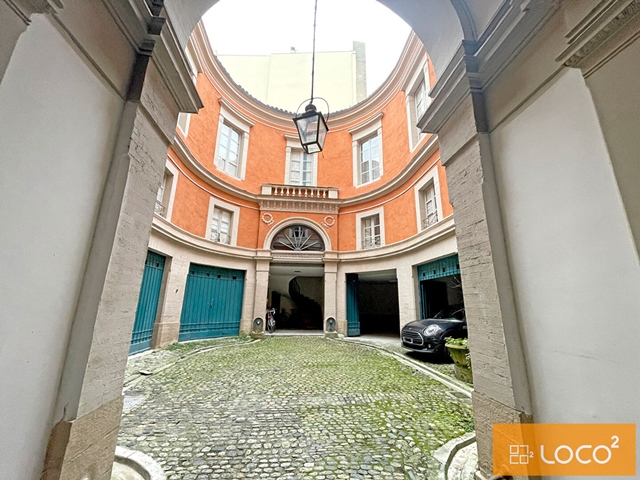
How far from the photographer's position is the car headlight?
649 centimetres

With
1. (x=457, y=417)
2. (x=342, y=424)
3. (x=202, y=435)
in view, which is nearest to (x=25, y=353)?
(x=202, y=435)

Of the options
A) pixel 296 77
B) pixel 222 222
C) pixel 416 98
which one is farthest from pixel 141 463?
pixel 296 77

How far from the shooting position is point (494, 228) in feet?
7.43

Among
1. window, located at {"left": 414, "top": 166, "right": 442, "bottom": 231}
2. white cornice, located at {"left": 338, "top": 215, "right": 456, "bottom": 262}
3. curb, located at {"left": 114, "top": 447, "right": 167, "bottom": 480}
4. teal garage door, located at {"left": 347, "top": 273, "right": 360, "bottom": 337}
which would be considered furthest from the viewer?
teal garage door, located at {"left": 347, "top": 273, "right": 360, "bottom": 337}

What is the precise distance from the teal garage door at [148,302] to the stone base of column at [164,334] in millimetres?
130

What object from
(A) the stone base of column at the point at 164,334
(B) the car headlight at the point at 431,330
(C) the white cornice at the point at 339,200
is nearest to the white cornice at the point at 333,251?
(C) the white cornice at the point at 339,200

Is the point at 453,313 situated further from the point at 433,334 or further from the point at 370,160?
the point at 370,160

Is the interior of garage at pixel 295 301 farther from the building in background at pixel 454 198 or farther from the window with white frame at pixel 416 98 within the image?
the building in background at pixel 454 198

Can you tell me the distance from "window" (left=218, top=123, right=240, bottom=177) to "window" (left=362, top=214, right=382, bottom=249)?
258 inches

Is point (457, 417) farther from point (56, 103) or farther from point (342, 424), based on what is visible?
point (56, 103)

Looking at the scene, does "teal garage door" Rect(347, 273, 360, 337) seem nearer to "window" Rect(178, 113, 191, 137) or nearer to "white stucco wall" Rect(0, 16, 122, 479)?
"window" Rect(178, 113, 191, 137)

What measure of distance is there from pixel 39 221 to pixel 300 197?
1079cm

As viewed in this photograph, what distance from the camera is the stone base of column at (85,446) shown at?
1.61 metres

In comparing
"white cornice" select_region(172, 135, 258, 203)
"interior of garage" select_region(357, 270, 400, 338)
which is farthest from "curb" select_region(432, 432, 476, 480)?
"interior of garage" select_region(357, 270, 400, 338)
